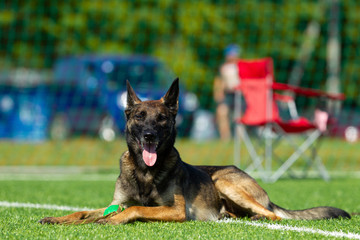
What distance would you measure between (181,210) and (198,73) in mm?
17155

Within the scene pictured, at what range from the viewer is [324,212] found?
5023 millimetres

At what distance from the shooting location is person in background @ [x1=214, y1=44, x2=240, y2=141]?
13.4 m

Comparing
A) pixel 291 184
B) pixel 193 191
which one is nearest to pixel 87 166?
pixel 291 184

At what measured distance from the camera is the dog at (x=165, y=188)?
4.61 m

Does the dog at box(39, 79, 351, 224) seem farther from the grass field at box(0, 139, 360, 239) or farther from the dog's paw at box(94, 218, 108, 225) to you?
the grass field at box(0, 139, 360, 239)

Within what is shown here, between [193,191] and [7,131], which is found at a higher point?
[193,191]

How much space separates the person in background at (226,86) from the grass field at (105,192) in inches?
45.9

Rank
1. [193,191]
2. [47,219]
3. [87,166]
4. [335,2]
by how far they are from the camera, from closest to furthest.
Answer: [47,219], [193,191], [87,166], [335,2]

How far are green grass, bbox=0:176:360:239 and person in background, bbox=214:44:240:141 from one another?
423 centimetres

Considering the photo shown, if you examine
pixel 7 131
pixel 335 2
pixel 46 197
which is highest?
pixel 335 2

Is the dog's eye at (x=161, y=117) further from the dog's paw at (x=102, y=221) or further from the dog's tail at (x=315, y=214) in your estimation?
the dog's tail at (x=315, y=214)

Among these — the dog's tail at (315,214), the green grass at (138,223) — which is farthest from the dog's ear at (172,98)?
the dog's tail at (315,214)

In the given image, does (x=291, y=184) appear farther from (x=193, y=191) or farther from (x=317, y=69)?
(x=317, y=69)

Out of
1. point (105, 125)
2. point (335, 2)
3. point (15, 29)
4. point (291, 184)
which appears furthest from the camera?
point (15, 29)
